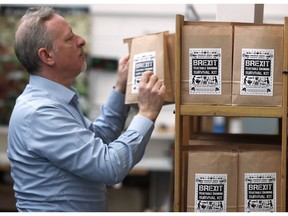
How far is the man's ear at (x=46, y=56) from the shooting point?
6.12ft

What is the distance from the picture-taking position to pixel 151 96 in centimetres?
179

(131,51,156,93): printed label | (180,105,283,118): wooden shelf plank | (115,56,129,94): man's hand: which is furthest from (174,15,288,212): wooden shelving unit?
(115,56,129,94): man's hand

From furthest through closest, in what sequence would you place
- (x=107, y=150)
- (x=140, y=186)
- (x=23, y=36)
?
(x=140, y=186) → (x=23, y=36) → (x=107, y=150)

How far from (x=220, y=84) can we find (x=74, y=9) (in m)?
4.01

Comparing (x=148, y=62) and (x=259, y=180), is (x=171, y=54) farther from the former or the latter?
(x=259, y=180)

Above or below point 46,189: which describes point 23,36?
above

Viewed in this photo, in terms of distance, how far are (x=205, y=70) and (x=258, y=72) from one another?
0.17 meters

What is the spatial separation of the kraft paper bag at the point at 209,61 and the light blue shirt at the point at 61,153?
0.68ft

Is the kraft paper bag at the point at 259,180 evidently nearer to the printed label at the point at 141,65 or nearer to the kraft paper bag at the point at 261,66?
the kraft paper bag at the point at 261,66

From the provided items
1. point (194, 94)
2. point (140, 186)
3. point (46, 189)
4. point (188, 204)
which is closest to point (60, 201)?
point (46, 189)

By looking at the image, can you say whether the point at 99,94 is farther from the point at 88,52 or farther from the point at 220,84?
the point at 220,84

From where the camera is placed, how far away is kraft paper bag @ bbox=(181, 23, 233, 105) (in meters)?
1.79

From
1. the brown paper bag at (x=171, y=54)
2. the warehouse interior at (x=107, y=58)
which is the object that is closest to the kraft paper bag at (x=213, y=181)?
the brown paper bag at (x=171, y=54)

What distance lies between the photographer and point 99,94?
559 centimetres
